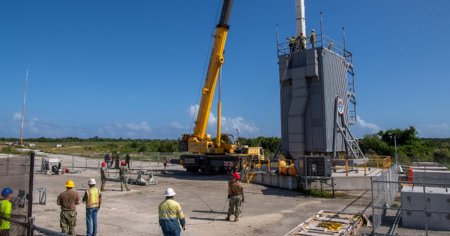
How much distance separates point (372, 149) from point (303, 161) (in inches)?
969

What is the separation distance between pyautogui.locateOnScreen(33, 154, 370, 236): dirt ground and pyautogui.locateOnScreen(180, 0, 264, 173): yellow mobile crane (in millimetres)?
4373

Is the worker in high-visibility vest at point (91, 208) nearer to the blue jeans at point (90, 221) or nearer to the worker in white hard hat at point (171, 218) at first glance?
the blue jeans at point (90, 221)

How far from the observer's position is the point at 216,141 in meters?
26.7

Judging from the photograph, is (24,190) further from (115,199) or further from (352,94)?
(352,94)

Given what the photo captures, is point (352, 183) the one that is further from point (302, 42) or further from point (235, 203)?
point (302, 42)

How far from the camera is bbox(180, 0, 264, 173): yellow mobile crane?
25.8 metres

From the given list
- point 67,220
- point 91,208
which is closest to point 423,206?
point 91,208

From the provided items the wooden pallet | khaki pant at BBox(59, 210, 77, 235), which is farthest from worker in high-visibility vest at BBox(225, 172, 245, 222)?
khaki pant at BBox(59, 210, 77, 235)

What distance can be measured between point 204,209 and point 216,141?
12.4 meters

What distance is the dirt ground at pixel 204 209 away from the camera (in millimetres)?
11297

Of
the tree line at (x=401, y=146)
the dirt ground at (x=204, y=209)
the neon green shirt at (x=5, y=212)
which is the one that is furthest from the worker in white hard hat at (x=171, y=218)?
the tree line at (x=401, y=146)

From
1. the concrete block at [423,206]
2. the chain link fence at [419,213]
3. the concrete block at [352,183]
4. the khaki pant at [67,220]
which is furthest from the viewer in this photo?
the concrete block at [352,183]

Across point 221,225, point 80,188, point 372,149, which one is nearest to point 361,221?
point 221,225

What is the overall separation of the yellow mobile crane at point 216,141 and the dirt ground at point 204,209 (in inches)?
172
